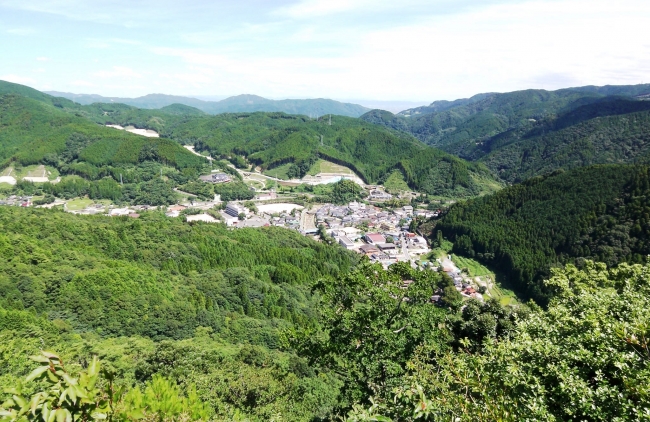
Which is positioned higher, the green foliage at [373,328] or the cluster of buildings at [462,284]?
the green foliage at [373,328]

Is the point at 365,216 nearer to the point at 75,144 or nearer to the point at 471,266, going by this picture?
the point at 471,266

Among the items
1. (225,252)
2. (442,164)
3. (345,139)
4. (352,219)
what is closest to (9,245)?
(225,252)

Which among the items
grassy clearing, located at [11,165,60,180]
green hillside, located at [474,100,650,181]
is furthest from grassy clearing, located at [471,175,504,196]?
grassy clearing, located at [11,165,60,180]

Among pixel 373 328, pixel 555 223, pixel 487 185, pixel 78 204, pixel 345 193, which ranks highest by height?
pixel 373 328

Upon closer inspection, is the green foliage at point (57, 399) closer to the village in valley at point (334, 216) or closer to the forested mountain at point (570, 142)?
the village in valley at point (334, 216)

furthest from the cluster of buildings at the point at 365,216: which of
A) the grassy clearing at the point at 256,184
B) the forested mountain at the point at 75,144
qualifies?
the forested mountain at the point at 75,144

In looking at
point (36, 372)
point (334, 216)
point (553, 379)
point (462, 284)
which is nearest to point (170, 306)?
point (553, 379)
